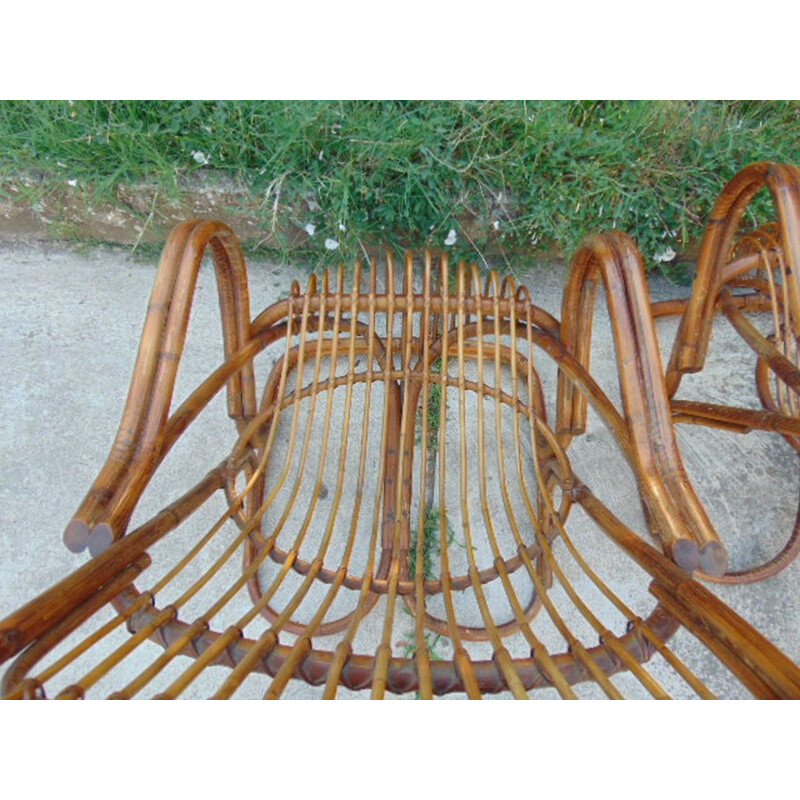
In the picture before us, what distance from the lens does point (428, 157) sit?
1.63 metres

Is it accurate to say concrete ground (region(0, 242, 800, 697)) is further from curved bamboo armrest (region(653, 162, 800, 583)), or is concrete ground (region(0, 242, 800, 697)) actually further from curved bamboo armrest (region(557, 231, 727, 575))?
curved bamboo armrest (region(557, 231, 727, 575))

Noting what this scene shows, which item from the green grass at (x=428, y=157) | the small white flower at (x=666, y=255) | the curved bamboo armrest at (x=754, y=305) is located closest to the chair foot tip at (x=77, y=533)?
the curved bamboo armrest at (x=754, y=305)

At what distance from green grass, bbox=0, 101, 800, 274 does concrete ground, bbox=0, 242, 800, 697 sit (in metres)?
0.23

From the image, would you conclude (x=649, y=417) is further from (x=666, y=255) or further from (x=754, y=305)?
(x=666, y=255)

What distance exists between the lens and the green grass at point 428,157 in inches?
64.0

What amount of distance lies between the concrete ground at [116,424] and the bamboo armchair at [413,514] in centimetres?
16

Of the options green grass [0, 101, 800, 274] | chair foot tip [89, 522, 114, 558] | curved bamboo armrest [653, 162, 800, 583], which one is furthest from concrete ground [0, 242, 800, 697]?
chair foot tip [89, 522, 114, 558]

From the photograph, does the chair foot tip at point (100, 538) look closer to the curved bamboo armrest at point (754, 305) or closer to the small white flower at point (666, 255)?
the curved bamboo armrest at point (754, 305)

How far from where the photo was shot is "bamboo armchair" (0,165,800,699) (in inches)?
29.7

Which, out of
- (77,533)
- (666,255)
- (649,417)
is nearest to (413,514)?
(649,417)

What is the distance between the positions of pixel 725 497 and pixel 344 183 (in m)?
1.24

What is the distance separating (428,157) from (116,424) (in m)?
1.05

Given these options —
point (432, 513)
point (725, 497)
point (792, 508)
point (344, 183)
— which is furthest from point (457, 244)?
point (792, 508)
